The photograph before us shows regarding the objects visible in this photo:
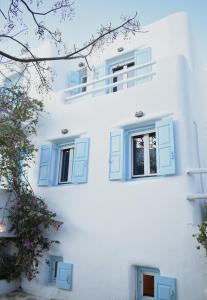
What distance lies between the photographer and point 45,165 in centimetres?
849

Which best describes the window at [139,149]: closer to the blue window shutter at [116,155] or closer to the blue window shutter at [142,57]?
the blue window shutter at [116,155]

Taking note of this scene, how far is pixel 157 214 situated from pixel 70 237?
2733 mm

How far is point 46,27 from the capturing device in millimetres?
5844

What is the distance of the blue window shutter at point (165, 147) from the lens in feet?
20.2

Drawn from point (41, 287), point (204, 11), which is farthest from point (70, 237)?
point (204, 11)

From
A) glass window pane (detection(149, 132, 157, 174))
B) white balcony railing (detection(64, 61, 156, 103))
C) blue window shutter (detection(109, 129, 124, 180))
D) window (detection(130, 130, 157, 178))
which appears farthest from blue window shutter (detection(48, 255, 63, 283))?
white balcony railing (detection(64, 61, 156, 103))

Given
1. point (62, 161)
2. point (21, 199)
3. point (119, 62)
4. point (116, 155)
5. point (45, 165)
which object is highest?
point (119, 62)

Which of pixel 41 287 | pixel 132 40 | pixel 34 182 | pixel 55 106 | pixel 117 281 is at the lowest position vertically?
pixel 41 287

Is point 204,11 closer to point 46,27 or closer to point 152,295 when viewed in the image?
point 46,27

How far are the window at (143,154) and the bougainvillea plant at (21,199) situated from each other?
9.07ft

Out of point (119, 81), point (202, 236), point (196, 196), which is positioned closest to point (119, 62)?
point (119, 81)

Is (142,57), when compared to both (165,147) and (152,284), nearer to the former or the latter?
(165,147)

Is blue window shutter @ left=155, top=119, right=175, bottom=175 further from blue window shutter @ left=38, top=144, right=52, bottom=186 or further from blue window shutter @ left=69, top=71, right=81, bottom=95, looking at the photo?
blue window shutter @ left=69, top=71, right=81, bottom=95

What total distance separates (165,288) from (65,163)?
4901 millimetres
